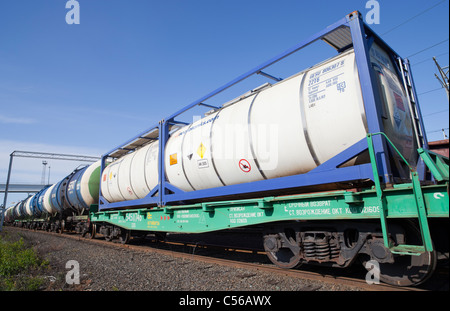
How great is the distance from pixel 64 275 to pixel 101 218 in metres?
6.38

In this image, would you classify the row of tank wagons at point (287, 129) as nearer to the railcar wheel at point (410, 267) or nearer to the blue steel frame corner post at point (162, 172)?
the blue steel frame corner post at point (162, 172)

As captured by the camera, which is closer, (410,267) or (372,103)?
(410,267)

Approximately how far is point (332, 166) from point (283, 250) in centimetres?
206

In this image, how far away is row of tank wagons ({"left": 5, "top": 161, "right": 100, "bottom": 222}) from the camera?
1338 centimetres

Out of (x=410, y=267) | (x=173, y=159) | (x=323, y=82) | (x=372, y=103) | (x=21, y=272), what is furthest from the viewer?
(x=173, y=159)

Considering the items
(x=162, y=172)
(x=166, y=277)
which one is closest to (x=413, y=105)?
(x=166, y=277)

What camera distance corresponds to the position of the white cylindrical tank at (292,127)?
429 cm

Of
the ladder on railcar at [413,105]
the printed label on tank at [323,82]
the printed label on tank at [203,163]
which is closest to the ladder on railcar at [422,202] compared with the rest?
the printed label on tank at [323,82]

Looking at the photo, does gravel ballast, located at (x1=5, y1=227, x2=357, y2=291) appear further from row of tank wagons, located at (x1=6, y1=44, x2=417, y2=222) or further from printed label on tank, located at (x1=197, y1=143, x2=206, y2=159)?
printed label on tank, located at (x1=197, y1=143, x2=206, y2=159)

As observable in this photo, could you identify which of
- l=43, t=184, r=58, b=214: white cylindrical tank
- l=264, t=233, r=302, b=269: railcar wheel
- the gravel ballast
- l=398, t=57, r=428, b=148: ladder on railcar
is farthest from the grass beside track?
l=43, t=184, r=58, b=214: white cylindrical tank

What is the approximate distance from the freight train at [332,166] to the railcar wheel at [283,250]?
20 mm

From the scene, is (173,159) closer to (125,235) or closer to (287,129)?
(287,129)

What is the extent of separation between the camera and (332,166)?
14.3 feet
